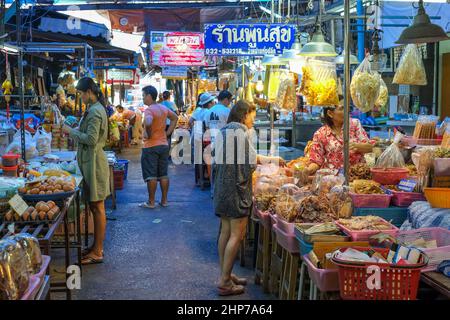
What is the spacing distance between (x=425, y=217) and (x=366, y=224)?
0.52 meters

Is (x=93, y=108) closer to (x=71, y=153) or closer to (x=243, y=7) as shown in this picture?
(x=71, y=153)

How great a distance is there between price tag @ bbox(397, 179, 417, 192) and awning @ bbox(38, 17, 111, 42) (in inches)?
358

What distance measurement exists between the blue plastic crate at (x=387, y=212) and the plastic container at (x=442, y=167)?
0.60 metres

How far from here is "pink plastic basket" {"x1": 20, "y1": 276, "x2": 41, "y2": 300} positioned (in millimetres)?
3134

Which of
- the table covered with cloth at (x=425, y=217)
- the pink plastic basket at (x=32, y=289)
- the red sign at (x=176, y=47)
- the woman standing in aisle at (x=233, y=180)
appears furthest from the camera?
the red sign at (x=176, y=47)

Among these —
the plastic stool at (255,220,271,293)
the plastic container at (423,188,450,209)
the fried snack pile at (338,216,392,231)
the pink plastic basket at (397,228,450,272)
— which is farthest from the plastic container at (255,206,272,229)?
the pink plastic basket at (397,228,450,272)

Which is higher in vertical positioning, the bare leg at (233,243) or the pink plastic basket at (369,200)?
the pink plastic basket at (369,200)

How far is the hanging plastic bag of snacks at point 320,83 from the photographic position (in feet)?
22.1

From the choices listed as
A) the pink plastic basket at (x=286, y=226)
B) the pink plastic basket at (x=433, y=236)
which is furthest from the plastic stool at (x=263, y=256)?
the pink plastic basket at (x=433, y=236)

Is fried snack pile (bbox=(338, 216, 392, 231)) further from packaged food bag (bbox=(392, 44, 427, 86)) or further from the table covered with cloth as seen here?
packaged food bag (bbox=(392, 44, 427, 86))

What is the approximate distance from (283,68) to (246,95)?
2630 mm

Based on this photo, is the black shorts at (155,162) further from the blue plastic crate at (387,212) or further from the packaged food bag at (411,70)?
the blue plastic crate at (387,212)

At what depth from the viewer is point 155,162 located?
35.1 feet
